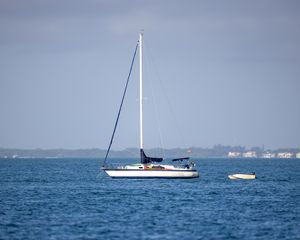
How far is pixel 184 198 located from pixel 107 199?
8.22 metres

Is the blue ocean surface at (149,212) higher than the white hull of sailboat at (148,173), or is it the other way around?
the white hull of sailboat at (148,173)

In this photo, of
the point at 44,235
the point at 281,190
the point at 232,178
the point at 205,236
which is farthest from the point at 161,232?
the point at 232,178

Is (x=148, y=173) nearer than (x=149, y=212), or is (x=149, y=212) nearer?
(x=149, y=212)

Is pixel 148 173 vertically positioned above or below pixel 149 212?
above

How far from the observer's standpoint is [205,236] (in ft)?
171

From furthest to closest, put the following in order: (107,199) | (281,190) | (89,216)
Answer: (281,190)
(107,199)
(89,216)

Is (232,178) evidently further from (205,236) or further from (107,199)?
(205,236)

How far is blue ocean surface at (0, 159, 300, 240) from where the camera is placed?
5334 cm

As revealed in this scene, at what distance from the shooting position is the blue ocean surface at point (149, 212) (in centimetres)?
5334

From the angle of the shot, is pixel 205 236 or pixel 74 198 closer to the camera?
pixel 205 236

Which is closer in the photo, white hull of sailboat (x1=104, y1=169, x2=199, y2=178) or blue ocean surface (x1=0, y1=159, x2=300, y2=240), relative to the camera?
blue ocean surface (x1=0, y1=159, x2=300, y2=240)

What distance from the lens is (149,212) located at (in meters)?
65.7

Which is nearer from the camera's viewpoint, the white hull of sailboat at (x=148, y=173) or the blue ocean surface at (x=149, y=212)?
the blue ocean surface at (x=149, y=212)

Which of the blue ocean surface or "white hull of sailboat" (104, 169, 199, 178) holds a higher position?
"white hull of sailboat" (104, 169, 199, 178)
